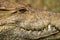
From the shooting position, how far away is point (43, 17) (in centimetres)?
379

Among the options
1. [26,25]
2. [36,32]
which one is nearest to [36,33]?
[36,32]

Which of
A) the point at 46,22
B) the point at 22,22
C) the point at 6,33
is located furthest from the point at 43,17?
the point at 6,33

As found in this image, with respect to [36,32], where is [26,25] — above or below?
above

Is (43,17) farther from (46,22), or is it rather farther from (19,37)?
(19,37)

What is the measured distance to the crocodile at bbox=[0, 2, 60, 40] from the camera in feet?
12.1

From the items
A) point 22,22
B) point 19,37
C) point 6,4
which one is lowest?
point 19,37

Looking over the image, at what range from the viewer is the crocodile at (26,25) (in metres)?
3.70

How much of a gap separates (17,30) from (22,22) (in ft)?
0.54

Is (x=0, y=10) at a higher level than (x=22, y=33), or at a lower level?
higher

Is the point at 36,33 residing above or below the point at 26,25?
below

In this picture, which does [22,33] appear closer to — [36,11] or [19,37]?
[19,37]

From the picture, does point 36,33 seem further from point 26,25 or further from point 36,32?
point 26,25

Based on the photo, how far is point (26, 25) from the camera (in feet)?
12.1

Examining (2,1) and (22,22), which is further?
(2,1)
